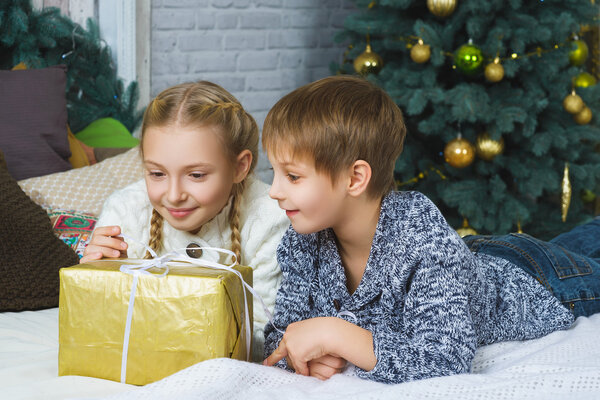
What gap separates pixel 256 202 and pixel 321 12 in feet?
8.09

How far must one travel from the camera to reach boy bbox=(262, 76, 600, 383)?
1.12 metres

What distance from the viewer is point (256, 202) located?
59.1 inches

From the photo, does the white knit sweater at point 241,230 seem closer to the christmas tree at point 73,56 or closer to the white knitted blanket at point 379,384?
the white knitted blanket at point 379,384

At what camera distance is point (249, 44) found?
11.3 ft

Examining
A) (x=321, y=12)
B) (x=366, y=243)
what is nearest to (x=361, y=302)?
(x=366, y=243)

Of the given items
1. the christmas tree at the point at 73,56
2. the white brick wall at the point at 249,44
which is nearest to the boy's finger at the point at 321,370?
the christmas tree at the point at 73,56

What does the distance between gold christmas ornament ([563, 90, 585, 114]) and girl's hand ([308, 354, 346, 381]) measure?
79.2 inches

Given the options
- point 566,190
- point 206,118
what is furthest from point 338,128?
point 566,190

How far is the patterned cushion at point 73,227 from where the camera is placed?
1.70m

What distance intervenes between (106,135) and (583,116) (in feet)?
6.47

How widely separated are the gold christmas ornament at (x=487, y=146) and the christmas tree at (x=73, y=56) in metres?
1.42

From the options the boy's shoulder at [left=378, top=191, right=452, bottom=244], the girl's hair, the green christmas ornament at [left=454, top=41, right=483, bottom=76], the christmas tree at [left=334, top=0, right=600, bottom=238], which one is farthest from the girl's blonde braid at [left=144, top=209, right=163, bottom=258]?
the green christmas ornament at [left=454, top=41, right=483, bottom=76]

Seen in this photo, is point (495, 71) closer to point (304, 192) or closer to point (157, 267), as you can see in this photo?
point (304, 192)

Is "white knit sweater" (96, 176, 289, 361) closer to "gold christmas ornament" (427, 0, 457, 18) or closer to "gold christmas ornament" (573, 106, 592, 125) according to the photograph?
"gold christmas ornament" (427, 0, 457, 18)
